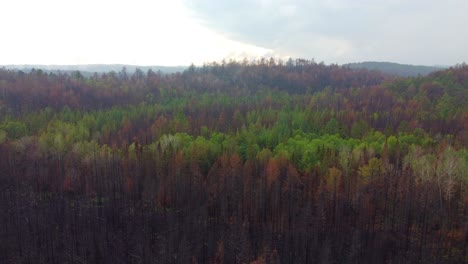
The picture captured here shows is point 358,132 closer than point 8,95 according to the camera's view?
Yes

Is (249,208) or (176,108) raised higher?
(176,108)

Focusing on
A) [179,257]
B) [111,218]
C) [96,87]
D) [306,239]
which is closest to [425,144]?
[306,239]

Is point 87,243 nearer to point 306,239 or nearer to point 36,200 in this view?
point 36,200

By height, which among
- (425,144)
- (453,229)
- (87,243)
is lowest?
(87,243)

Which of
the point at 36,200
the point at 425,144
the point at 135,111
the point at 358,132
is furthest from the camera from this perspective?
the point at 135,111

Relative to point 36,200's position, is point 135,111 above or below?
above

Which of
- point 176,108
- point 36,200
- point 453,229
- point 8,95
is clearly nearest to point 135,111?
point 176,108

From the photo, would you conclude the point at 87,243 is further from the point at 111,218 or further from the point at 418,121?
the point at 418,121

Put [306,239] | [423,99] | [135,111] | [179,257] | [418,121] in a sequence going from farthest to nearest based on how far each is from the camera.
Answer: [423,99]
[135,111]
[418,121]
[306,239]
[179,257]

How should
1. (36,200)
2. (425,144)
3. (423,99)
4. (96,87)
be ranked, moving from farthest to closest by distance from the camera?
1. (96,87)
2. (423,99)
3. (425,144)
4. (36,200)
